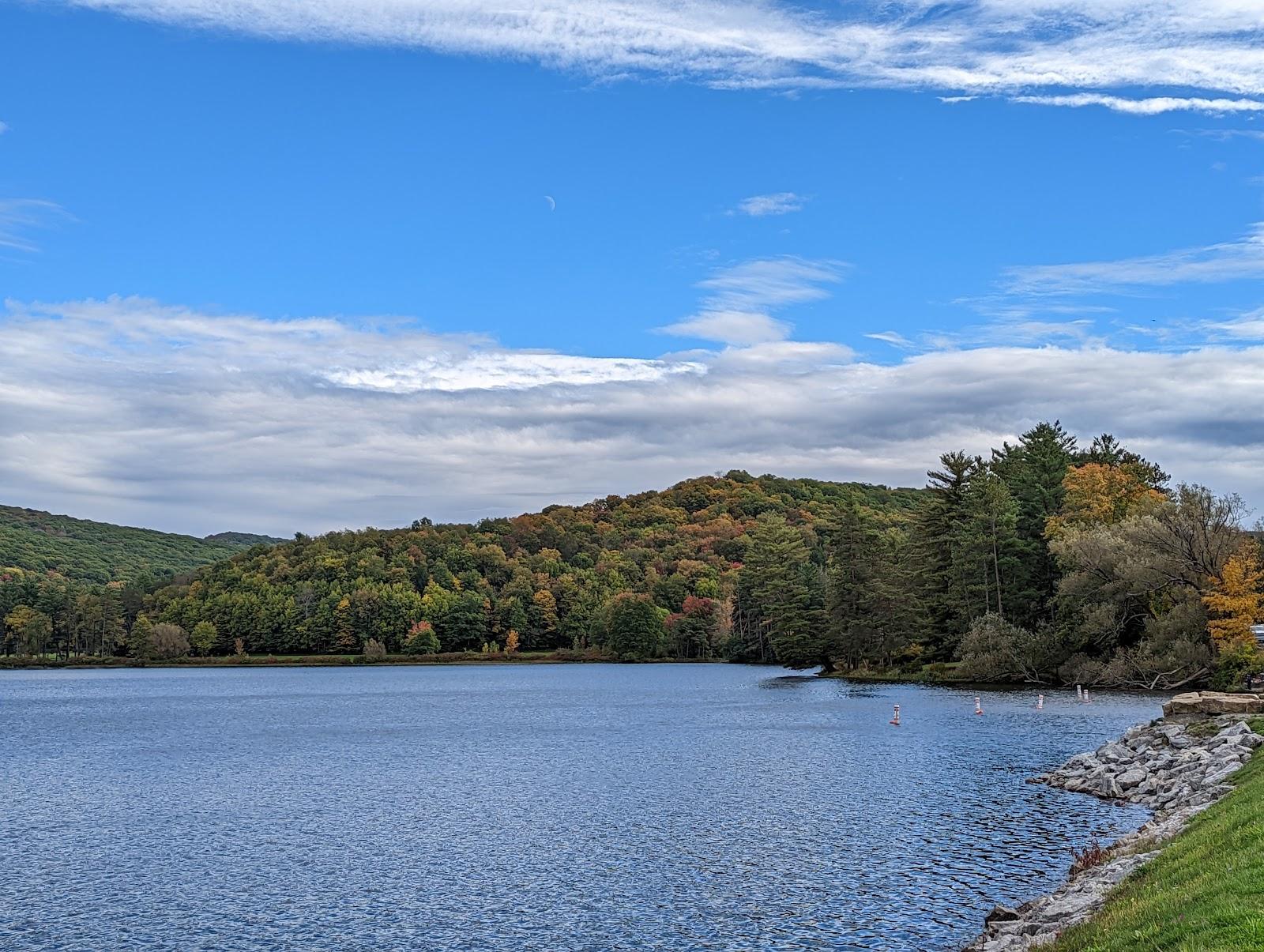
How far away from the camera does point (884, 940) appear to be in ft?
68.2

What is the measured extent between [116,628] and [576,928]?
19175 centimetres

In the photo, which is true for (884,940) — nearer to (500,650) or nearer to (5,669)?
(500,650)

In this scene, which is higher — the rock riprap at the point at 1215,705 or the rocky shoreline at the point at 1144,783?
the rock riprap at the point at 1215,705

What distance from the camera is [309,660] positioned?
7382 inches

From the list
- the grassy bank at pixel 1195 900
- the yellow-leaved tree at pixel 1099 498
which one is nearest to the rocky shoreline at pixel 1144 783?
the grassy bank at pixel 1195 900

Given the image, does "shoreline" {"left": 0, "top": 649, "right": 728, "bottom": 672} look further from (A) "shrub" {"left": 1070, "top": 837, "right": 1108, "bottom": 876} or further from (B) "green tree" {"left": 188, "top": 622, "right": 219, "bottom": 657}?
(A) "shrub" {"left": 1070, "top": 837, "right": 1108, "bottom": 876}

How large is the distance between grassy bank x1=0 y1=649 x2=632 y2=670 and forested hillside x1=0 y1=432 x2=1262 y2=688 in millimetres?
2198

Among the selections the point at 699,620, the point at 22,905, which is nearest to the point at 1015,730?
the point at 22,905

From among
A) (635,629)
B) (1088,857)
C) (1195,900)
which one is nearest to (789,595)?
(635,629)

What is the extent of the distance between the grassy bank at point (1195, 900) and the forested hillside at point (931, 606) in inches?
1961

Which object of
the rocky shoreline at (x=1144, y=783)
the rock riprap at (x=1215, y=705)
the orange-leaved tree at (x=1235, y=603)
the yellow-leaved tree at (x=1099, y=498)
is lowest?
the rocky shoreline at (x=1144, y=783)

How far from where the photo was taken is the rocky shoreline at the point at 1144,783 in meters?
19.3

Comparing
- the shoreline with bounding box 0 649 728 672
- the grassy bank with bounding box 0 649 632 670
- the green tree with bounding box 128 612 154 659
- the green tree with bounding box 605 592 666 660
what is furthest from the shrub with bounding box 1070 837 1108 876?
the green tree with bounding box 128 612 154 659

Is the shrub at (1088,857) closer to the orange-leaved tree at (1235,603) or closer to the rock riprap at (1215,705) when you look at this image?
the rock riprap at (1215,705)
